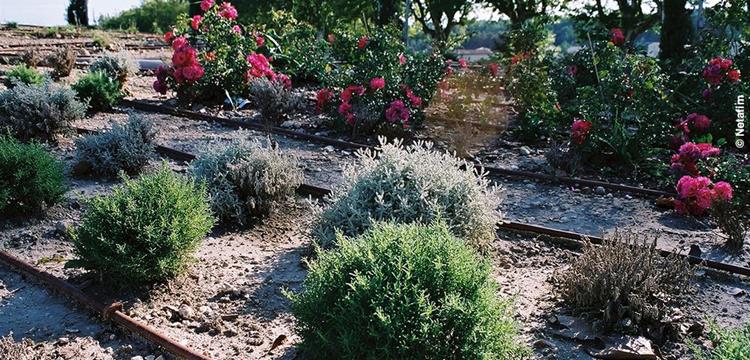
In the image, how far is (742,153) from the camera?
8008 millimetres

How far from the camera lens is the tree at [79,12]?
93.6ft

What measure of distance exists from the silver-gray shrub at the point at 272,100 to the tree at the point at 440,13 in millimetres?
17711

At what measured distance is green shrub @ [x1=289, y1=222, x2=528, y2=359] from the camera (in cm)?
286

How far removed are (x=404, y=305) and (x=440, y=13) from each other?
26841mm

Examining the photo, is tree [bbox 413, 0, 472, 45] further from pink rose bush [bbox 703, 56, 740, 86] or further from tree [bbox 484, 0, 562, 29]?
pink rose bush [bbox 703, 56, 740, 86]

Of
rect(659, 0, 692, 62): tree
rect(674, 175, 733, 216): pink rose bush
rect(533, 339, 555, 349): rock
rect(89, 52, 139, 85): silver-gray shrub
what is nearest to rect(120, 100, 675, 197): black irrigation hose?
rect(674, 175, 733, 216): pink rose bush

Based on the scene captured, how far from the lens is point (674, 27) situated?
15.5 meters

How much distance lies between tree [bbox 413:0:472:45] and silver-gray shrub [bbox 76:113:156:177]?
2091cm

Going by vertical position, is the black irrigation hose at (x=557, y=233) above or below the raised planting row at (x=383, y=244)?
below

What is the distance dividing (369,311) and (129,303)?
5.80 feet

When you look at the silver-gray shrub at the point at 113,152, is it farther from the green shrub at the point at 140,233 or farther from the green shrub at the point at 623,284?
the green shrub at the point at 623,284

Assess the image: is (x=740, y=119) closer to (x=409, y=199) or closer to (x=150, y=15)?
(x=409, y=199)

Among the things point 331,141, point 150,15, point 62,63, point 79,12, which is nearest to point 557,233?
point 331,141

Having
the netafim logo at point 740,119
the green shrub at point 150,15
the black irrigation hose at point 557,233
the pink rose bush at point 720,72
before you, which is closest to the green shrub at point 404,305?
the black irrigation hose at point 557,233
